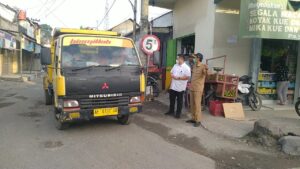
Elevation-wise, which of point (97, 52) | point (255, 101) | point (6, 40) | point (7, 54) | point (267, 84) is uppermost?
point (6, 40)

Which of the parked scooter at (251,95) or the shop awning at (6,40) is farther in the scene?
the shop awning at (6,40)

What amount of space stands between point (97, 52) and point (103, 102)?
1.18 m

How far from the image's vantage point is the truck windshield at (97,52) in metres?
6.16

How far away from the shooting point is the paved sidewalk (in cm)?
646

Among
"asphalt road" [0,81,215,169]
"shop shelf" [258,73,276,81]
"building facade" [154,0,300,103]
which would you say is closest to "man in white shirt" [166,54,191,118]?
"asphalt road" [0,81,215,169]

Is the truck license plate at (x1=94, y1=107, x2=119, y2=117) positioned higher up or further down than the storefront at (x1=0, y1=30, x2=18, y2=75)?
further down

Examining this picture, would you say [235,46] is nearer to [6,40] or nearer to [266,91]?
[266,91]

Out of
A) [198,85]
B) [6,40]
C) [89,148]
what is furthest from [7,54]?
[89,148]

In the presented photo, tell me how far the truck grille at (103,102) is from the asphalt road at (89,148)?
0.64m

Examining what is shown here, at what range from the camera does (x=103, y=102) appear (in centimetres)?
600

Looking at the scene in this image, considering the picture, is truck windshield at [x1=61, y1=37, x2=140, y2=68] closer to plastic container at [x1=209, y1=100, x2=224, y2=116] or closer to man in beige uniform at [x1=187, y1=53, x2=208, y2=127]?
man in beige uniform at [x1=187, y1=53, x2=208, y2=127]

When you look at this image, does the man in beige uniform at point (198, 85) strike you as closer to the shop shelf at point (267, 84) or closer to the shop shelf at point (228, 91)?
the shop shelf at point (228, 91)

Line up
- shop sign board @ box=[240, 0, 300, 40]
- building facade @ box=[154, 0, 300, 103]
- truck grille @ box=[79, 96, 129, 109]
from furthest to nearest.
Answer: building facade @ box=[154, 0, 300, 103]
shop sign board @ box=[240, 0, 300, 40]
truck grille @ box=[79, 96, 129, 109]

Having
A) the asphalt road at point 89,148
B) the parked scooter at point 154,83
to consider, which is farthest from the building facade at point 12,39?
the asphalt road at point 89,148
